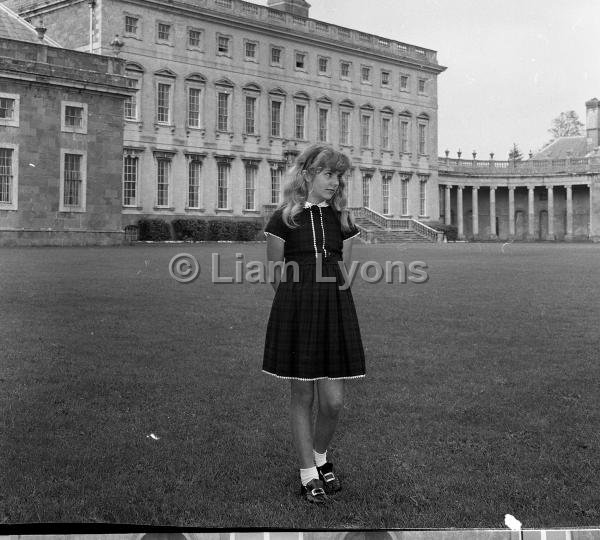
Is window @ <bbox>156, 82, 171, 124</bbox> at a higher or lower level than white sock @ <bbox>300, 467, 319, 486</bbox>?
higher

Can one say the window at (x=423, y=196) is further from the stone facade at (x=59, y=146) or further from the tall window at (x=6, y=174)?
the tall window at (x=6, y=174)

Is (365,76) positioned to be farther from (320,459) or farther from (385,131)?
(320,459)

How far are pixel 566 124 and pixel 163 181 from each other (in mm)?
30065

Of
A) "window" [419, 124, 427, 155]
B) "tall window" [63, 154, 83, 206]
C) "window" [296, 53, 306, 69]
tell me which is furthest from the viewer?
"tall window" [63, 154, 83, 206]

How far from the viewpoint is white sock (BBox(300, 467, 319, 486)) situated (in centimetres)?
358

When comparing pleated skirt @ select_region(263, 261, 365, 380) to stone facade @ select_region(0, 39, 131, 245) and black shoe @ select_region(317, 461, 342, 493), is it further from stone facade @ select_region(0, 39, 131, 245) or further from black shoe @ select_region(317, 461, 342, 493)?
stone facade @ select_region(0, 39, 131, 245)

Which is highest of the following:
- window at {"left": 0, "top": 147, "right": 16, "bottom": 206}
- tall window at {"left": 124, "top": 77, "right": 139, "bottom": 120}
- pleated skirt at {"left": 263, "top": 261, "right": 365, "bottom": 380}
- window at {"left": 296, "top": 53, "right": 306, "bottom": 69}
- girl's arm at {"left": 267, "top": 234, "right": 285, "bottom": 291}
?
tall window at {"left": 124, "top": 77, "right": 139, "bottom": 120}

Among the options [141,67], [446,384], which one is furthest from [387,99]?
[141,67]

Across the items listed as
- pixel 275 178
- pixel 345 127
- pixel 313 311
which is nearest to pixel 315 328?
pixel 313 311

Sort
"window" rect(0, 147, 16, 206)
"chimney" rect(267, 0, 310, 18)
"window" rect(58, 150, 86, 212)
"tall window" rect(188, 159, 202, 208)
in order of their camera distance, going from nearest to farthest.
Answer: "chimney" rect(267, 0, 310, 18)
"window" rect(0, 147, 16, 206)
"window" rect(58, 150, 86, 212)
"tall window" rect(188, 159, 202, 208)

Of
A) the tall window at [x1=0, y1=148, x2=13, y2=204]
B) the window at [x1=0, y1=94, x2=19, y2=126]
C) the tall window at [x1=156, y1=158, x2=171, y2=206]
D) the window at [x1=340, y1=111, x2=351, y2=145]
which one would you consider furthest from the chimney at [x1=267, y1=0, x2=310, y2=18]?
the tall window at [x1=156, y1=158, x2=171, y2=206]

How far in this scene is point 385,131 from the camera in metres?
9.81

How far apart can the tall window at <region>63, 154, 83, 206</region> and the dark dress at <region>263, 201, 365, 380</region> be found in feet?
79.8

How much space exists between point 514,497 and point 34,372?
401 cm
